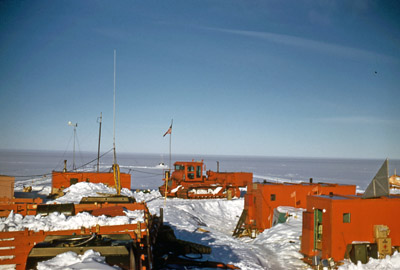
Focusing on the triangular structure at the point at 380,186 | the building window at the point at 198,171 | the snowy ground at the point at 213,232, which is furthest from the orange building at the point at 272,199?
the building window at the point at 198,171

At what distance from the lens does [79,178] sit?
89.1 feet

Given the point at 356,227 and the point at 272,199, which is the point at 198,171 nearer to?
the point at 272,199

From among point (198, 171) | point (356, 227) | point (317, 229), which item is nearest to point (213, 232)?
point (317, 229)

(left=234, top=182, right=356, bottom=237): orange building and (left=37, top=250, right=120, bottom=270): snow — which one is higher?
(left=37, top=250, right=120, bottom=270): snow

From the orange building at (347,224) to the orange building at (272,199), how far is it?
20.9 feet

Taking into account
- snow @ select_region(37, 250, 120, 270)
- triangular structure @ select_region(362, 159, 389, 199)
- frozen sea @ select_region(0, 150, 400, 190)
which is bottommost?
frozen sea @ select_region(0, 150, 400, 190)

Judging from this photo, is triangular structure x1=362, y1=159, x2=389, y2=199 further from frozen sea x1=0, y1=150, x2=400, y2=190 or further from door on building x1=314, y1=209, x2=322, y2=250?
frozen sea x1=0, y1=150, x2=400, y2=190

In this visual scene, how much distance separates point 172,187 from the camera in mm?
30125

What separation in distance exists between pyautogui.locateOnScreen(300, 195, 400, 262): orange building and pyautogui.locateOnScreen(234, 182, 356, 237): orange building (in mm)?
6385

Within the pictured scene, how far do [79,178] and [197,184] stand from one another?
33.1 ft

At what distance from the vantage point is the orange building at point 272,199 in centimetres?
2073

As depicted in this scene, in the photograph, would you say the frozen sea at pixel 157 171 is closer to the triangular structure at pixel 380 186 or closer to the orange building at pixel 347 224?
the orange building at pixel 347 224

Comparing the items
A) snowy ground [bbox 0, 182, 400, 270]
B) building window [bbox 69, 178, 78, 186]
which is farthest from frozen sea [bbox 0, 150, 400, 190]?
snowy ground [bbox 0, 182, 400, 270]

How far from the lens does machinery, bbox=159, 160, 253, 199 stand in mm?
29734
